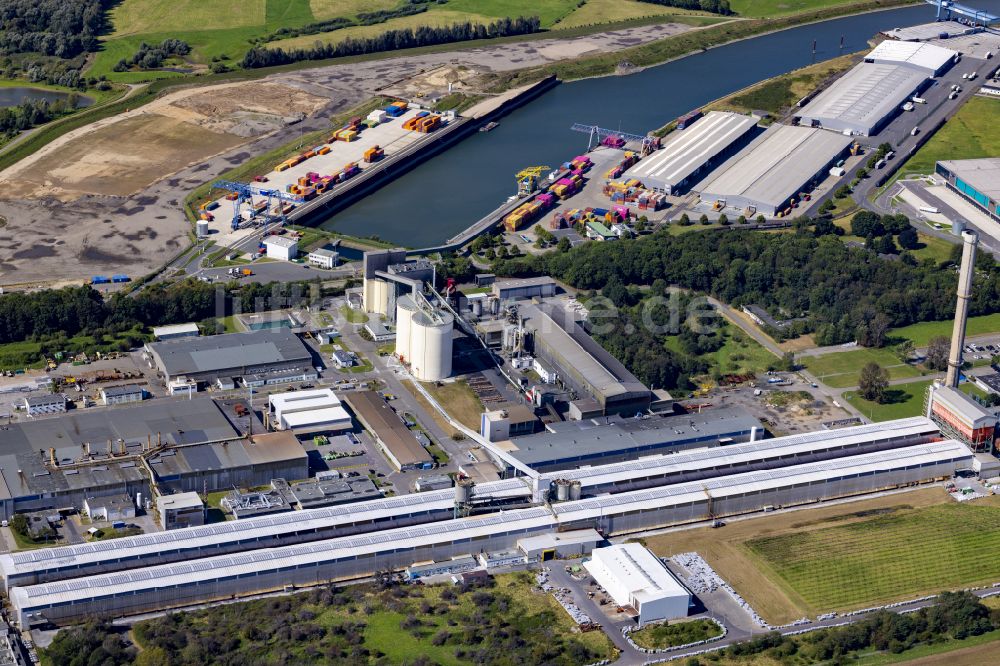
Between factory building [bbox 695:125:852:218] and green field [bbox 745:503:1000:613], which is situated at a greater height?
factory building [bbox 695:125:852:218]

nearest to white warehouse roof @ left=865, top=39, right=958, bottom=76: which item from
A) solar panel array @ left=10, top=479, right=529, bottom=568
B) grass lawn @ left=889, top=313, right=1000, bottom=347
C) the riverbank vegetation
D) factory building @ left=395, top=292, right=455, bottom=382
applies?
grass lawn @ left=889, top=313, right=1000, bottom=347

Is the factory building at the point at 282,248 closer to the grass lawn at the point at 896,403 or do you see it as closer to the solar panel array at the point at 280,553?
the solar panel array at the point at 280,553

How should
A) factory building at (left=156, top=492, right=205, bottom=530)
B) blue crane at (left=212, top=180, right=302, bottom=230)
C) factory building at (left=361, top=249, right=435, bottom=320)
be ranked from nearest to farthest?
factory building at (left=156, top=492, right=205, bottom=530) → factory building at (left=361, top=249, right=435, bottom=320) → blue crane at (left=212, top=180, right=302, bottom=230)

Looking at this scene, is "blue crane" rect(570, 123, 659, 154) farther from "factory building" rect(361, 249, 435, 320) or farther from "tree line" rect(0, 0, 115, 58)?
"tree line" rect(0, 0, 115, 58)

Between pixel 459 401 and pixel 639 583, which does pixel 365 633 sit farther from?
pixel 459 401

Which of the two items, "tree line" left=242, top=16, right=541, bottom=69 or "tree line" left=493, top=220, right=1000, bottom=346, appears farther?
"tree line" left=242, top=16, right=541, bottom=69

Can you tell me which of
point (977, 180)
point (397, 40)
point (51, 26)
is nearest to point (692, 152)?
point (977, 180)

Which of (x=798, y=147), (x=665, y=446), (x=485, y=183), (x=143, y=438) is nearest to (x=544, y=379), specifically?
(x=665, y=446)
